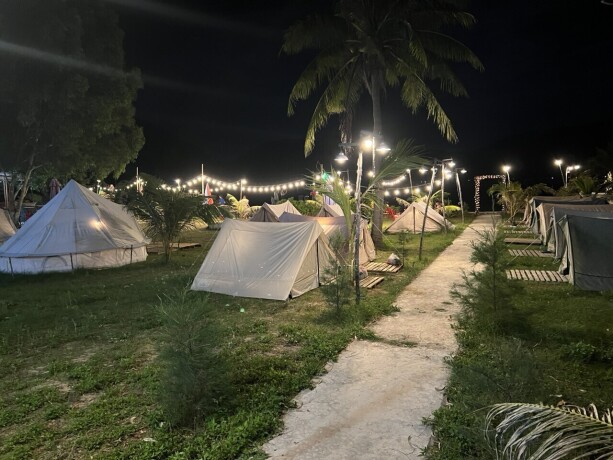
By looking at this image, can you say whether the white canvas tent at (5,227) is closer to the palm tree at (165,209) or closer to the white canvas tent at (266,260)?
the palm tree at (165,209)

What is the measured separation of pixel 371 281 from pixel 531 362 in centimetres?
674

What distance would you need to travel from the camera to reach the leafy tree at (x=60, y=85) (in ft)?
49.8

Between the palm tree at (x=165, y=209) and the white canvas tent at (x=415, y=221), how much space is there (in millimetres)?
11184

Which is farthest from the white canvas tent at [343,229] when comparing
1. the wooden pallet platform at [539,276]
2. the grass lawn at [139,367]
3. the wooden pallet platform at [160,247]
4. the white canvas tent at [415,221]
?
the white canvas tent at [415,221]

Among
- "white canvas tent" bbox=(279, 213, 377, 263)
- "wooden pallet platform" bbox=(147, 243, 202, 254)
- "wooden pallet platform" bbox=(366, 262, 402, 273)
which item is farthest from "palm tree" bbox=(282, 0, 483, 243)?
"wooden pallet platform" bbox=(147, 243, 202, 254)

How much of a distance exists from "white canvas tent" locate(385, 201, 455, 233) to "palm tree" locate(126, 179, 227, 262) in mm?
11184

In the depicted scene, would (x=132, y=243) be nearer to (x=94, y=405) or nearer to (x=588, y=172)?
(x=94, y=405)

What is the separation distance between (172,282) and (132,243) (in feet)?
13.4

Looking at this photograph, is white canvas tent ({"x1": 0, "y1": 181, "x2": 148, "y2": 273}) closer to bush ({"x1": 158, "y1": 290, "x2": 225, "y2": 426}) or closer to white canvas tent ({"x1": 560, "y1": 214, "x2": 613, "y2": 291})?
bush ({"x1": 158, "y1": 290, "x2": 225, "y2": 426})

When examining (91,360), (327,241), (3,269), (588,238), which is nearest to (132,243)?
(3,269)

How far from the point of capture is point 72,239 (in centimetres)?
1239

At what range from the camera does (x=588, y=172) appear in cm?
2906

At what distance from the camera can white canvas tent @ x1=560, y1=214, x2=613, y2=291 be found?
28.2ft

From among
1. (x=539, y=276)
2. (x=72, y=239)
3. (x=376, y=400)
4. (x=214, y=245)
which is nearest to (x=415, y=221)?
(x=539, y=276)
